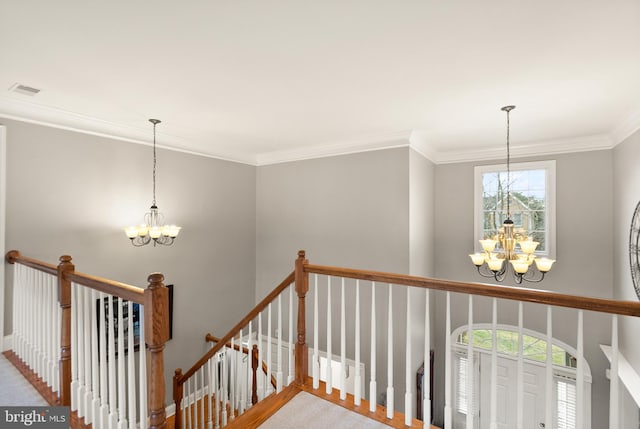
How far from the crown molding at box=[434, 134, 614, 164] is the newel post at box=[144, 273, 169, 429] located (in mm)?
4954

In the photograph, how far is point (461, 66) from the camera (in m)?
2.36

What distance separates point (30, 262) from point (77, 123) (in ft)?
5.49

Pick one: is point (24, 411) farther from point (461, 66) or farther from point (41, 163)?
point (461, 66)

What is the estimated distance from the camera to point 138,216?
4.00 metres

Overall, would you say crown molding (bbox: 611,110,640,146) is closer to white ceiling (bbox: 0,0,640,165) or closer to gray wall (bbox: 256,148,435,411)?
white ceiling (bbox: 0,0,640,165)

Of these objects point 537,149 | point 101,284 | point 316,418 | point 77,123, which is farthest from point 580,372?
point 77,123

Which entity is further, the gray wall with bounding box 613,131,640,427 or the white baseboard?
the gray wall with bounding box 613,131,640,427

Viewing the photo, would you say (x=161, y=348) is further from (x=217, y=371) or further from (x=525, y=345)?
(x=525, y=345)

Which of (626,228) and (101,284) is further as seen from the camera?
(626,228)

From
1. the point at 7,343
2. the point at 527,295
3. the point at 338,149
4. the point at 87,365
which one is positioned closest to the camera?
the point at 527,295

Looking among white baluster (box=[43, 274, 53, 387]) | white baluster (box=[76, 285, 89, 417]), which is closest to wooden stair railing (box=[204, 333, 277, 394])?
white baluster (box=[76, 285, 89, 417])

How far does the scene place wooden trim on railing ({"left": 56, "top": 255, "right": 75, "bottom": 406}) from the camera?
2006 mm

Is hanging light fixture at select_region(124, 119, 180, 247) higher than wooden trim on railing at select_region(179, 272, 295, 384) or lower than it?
higher

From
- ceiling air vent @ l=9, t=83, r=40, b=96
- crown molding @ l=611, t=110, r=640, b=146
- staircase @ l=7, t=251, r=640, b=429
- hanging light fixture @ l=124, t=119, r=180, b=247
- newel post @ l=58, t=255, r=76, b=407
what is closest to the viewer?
staircase @ l=7, t=251, r=640, b=429
